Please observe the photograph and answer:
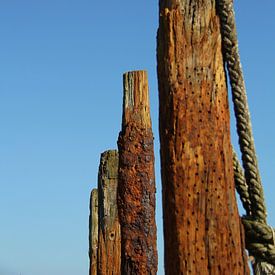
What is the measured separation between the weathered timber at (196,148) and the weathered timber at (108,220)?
→ 6.58m

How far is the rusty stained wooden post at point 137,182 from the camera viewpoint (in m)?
8.82

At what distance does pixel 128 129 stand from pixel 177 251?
18.1 ft

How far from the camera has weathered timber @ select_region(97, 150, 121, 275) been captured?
33.9ft

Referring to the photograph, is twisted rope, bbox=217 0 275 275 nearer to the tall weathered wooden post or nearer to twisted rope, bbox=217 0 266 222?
twisted rope, bbox=217 0 266 222

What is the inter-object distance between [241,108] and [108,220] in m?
6.66

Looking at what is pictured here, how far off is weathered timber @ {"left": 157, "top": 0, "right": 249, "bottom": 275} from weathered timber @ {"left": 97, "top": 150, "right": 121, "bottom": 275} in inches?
259

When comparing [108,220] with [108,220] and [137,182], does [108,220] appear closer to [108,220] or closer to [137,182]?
[108,220]

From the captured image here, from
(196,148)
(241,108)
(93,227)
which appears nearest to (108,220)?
(93,227)

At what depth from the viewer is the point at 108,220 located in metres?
10.4

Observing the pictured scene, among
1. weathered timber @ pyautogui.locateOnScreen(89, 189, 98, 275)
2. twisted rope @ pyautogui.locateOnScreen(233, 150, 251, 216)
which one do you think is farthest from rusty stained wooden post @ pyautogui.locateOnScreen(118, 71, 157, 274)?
twisted rope @ pyautogui.locateOnScreen(233, 150, 251, 216)

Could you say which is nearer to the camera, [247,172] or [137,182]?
[247,172]

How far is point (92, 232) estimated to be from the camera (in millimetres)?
11914

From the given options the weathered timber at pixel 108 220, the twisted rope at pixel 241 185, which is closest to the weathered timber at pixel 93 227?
the weathered timber at pixel 108 220

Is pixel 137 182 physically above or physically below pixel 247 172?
above
